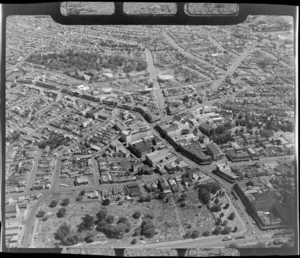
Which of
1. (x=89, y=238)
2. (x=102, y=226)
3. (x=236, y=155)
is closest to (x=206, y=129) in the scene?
(x=236, y=155)

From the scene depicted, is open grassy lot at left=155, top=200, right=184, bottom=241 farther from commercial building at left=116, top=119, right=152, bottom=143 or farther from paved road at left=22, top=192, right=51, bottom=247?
paved road at left=22, top=192, right=51, bottom=247

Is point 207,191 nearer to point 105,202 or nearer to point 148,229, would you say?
point 148,229

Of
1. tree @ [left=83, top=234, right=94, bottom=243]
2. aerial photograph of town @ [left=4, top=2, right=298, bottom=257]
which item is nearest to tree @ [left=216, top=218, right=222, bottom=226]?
aerial photograph of town @ [left=4, top=2, right=298, bottom=257]

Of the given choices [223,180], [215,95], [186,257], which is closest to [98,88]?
[215,95]

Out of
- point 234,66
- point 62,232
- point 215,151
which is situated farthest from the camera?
point 234,66

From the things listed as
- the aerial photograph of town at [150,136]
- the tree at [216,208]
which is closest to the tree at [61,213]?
the aerial photograph of town at [150,136]

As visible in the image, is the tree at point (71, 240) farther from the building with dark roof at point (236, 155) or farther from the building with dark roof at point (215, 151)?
the building with dark roof at point (236, 155)
